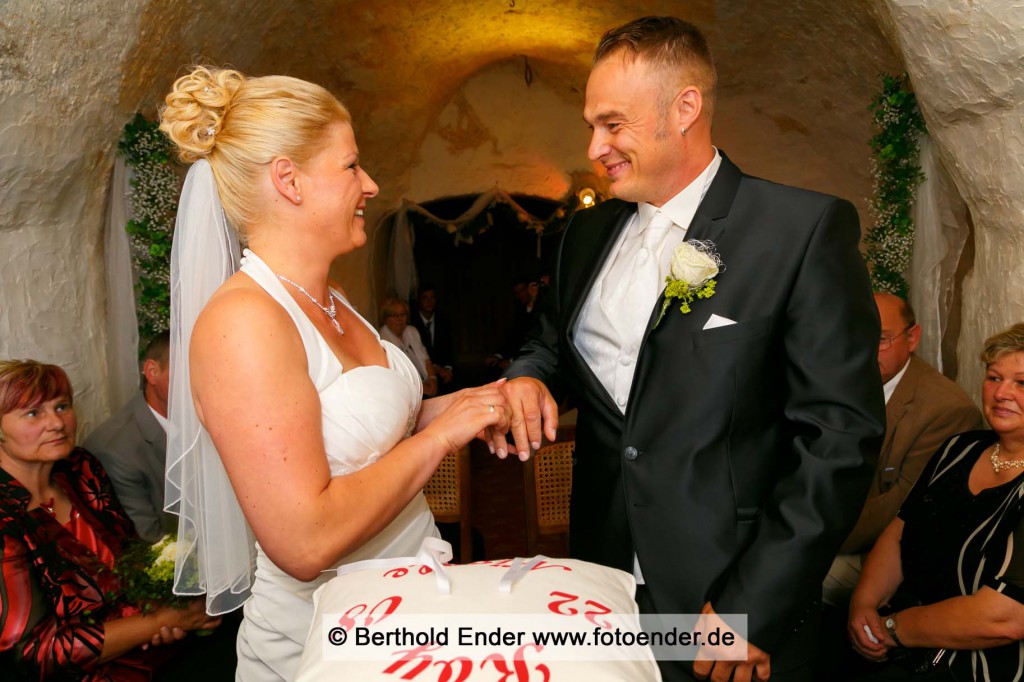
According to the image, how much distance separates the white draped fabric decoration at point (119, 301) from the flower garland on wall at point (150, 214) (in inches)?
2.0

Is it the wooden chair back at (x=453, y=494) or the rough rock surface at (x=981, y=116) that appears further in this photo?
the wooden chair back at (x=453, y=494)

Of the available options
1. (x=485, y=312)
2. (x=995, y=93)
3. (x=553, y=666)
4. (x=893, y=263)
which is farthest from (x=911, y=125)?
(x=485, y=312)

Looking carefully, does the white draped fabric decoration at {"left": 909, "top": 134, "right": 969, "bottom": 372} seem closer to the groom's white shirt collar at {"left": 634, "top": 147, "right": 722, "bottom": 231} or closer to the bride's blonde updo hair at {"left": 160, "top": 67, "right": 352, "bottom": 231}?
the groom's white shirt collar at {"left": 634, "top": 147, "right": 722, "bottom": 231}

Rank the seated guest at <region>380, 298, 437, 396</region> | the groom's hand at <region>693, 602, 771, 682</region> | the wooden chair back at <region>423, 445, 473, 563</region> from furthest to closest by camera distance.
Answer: the seated guest at <region>380, 298, 437, 396</region>
the wooden chair back at <region>423, 445, 473, 563</region>
the groom's hand at <region>693, 602, 771, 682</region>

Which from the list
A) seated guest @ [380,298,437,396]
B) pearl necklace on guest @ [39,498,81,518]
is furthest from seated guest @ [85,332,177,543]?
seated guest @ [380,298,437,396]

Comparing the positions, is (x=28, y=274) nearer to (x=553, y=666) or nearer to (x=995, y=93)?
(x=553, y=666)

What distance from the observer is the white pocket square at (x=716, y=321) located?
1933 millimetres

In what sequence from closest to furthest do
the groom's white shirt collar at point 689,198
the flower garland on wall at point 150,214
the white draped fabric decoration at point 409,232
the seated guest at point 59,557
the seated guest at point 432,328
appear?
the groom's white shirt collar at point 689,198 < the seated guest at point 59,557 < the flower garland on wall at point 150,214 < the white draped fabric decoration at point 409,232 < the seated guest at point 432,328

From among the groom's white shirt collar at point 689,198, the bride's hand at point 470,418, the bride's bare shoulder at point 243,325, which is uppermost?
the groom's white shirt collar at point 689,198

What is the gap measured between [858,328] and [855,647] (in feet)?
5.28

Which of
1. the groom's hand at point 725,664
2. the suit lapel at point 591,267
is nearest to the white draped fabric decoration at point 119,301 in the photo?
the suit lapel at point 591,267

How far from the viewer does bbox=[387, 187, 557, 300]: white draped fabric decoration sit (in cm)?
940

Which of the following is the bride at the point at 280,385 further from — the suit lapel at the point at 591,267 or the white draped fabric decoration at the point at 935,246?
the white draped fabric decoration at the point at 935,246

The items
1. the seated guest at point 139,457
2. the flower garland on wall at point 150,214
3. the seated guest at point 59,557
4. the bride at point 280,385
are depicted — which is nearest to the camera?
the bride at point 280,385
